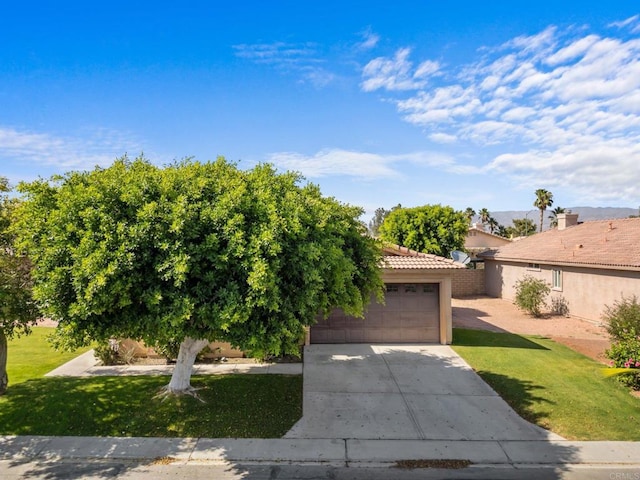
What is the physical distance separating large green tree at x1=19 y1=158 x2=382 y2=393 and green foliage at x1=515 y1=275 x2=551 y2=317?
17.1m

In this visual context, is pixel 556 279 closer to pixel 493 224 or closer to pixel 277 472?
pixel 277 472

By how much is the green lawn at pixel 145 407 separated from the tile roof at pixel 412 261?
595 centimetres

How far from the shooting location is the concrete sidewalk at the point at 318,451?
7527 millimetres

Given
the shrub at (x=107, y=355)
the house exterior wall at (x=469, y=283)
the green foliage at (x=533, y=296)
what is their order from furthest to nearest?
the house exterior wall at (x=469, y=283)
the green foliage at (x=533, y=296)
the shrub at (x=107, y=355)

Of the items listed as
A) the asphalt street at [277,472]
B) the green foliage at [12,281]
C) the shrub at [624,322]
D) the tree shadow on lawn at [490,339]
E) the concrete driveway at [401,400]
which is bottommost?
the asphalt street at [277,472]

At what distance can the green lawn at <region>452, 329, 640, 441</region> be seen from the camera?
8844 mm

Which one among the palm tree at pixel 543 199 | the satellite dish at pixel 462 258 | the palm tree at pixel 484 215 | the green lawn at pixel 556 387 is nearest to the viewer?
the green lawn at pixel 556 387

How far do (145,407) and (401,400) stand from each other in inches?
256

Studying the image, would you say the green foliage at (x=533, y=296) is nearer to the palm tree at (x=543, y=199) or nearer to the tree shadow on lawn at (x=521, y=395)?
the tree shadow on lawn at (x=521, y=395)

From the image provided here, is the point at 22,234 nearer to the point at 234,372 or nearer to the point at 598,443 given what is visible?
the point at 234,372

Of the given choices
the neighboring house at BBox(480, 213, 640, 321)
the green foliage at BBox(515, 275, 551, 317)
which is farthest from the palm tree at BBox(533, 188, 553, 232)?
the green foliage at BBox(515, 275, 551, 317)

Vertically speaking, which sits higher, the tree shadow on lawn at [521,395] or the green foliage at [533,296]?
the green foliage at [533,296]

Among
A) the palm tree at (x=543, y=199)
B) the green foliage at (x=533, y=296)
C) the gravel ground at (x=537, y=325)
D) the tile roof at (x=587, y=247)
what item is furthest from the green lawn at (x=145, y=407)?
the palm tree at (x=543, y=199)

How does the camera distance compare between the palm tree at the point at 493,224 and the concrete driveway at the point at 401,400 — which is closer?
the concrete driveway at the point at 401,400
